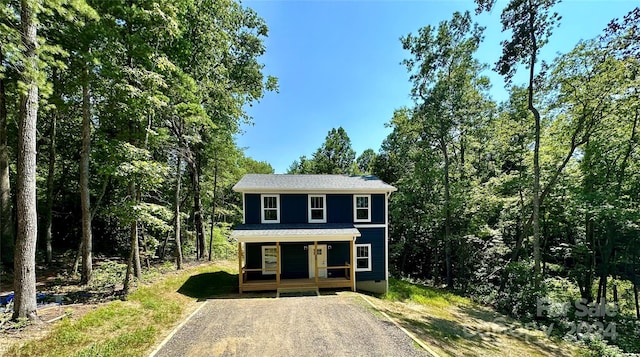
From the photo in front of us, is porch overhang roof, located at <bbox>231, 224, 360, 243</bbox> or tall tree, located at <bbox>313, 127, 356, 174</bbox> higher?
tall tree, located at <bbox>313, 127, 356, 174</bbox>

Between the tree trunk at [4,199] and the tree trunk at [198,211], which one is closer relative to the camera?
the tree trunk at [4,199]

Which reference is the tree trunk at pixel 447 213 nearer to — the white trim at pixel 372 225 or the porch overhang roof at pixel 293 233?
the white trim at pixel 372 225

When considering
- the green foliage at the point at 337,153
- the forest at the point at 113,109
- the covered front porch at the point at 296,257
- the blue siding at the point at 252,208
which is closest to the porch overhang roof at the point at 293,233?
the covered front porch at the point at 296,257

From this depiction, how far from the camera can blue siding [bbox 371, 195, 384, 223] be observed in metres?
13.9

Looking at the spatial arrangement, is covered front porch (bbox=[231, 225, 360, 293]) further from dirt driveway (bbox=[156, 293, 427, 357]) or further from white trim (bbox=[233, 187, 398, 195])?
dirt driveway (bbox=[156, 293, 427, 357])

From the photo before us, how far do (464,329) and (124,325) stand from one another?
1062 centimetres

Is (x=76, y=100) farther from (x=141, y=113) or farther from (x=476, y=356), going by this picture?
(x=476, y=356)

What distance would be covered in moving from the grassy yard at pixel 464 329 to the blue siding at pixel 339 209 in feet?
13.6

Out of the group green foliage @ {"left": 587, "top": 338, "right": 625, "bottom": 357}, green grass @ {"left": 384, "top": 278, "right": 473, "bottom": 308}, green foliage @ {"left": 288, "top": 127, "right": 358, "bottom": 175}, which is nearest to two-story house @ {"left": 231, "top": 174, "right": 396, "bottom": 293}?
green grass @ {"left": 384, "top": 278, "right": 473, "bottom": 308}

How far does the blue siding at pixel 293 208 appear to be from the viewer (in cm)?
1359

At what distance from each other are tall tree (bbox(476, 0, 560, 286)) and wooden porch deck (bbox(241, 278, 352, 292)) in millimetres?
9167

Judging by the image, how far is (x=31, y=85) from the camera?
19.9 ft

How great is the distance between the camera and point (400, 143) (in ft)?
76.9

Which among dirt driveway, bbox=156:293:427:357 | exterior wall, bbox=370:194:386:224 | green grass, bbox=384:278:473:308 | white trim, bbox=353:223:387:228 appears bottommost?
green grass, bbox=384:278:473:308
